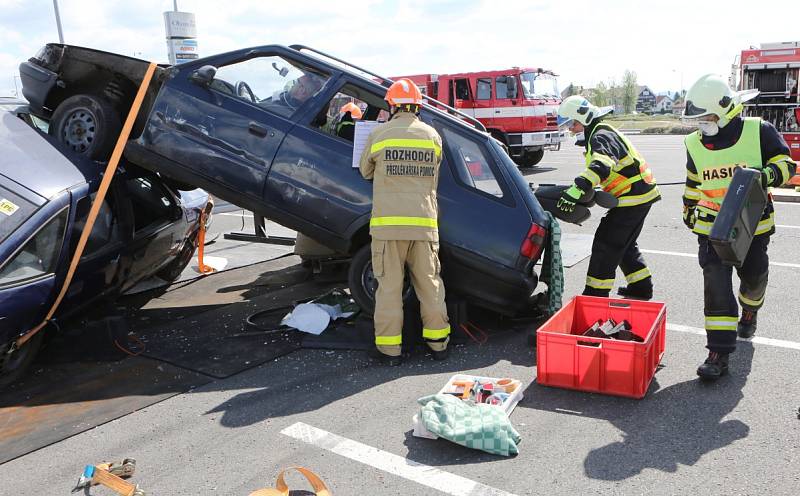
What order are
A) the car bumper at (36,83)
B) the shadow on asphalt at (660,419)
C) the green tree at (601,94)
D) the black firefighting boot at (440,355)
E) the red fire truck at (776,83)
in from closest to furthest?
the shadow on asphalt at (660,419), the black firefighting boot at (440,355), the car bumper at (36,83), the red fire truck at (776,83), the green tree at (601,94)

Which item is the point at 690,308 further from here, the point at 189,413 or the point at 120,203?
the point at 120,203

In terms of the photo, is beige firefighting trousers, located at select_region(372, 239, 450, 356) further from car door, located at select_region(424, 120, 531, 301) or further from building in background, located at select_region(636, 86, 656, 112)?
building in background, located at select_region(636, 86, 656, 112)

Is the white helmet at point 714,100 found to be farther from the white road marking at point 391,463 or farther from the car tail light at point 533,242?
the white road marking at point 391,463

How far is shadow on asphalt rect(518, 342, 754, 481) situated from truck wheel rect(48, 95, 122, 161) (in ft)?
12.5

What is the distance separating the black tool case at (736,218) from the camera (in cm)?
388

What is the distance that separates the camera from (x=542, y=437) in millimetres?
3652

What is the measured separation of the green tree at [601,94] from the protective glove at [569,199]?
8122 centimetres

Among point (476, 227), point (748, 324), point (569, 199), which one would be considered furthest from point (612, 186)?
point (748, 324)

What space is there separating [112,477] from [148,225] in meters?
3.09

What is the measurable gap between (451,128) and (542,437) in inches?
100

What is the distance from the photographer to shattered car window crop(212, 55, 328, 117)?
5.36m

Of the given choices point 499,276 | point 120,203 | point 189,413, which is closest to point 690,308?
point 499,276

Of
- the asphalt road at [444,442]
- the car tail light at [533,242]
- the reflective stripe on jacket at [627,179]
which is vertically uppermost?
the reflective stripe on jacket at [627,179]

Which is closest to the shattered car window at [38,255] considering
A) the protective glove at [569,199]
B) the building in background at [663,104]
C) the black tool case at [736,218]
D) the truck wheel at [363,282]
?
the truck wheel at [363,282]
